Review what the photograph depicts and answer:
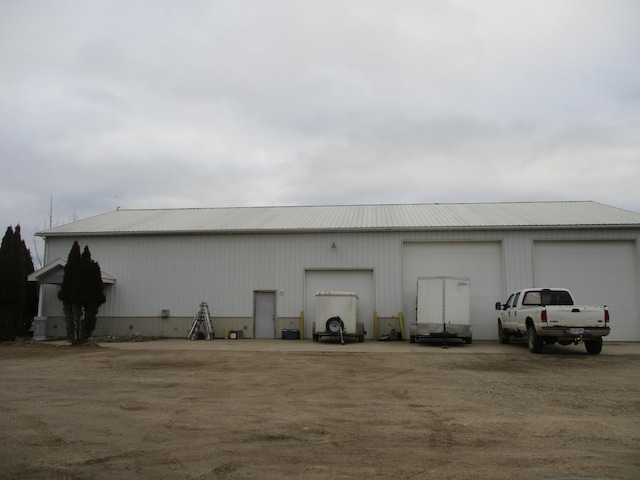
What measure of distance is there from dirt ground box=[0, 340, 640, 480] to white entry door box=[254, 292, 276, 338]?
972cm

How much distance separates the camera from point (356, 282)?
23.3 m

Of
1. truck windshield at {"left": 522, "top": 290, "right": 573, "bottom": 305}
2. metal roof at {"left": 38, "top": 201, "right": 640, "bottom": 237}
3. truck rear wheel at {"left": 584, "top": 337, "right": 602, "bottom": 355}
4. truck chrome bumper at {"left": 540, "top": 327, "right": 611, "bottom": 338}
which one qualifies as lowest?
truck rear wheel at {"left": 584, "top": 337, "right": 602, "bottom": 355}

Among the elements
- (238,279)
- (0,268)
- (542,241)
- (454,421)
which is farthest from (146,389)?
(542,241)

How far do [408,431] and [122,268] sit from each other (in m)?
21.2

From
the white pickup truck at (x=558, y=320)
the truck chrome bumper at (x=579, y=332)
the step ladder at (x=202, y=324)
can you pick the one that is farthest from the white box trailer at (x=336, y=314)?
the truck chrome bumper at (x=579, y=332)

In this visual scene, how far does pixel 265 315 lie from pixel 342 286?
12.5 ft

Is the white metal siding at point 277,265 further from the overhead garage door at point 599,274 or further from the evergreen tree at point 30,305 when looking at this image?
A: the evergreen tree at point 30,305

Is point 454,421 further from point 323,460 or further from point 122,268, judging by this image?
point 122,268

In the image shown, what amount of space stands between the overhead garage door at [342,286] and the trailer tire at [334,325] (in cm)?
239

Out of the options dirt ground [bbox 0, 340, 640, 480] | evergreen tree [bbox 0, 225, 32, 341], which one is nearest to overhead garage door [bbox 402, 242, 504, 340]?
dirt ground [bbox 0, 340, 640, 480]

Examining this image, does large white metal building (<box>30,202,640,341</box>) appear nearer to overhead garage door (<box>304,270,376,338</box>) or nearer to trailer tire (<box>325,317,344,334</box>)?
overhead garage door (<box>304,270,376,338</box>)

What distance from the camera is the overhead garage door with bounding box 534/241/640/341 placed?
71.7 ft

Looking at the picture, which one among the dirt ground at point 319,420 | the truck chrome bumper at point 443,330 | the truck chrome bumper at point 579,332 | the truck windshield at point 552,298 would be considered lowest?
the dirt ground at point 319,420

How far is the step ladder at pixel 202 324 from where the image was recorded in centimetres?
2312
